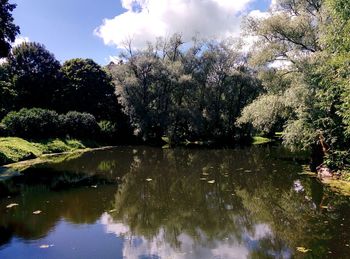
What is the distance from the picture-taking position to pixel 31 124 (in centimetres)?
3591

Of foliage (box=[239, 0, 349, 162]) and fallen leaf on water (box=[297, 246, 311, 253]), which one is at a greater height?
foliage (box=[239, 0, 349, 162])

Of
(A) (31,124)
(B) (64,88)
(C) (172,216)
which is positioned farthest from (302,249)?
(B) (64,88)

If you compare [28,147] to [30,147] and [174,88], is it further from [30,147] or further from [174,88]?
[174,88]

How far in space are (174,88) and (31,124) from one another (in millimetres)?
18918

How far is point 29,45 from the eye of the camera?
53750 mm

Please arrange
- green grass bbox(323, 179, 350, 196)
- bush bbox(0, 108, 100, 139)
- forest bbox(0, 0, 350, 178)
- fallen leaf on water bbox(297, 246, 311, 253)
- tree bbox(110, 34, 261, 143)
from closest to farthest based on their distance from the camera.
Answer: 1. fallen leaf on water bbox(297, 246, 311, 253)
2. green grass bbox(323, 179, 350, 196)
3. forest bbox(0, 0, 350, 178)
4. bush bbox(0, 108, 100, 139)
5. tree bbox(110, 34, 261, 143)

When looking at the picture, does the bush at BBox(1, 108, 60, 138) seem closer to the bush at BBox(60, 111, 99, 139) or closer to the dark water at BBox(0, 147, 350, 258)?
the bush at BBox(60, 111, 99, 139)


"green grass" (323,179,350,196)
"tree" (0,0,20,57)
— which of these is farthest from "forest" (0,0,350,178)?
"green grass" (323,179,350,196)

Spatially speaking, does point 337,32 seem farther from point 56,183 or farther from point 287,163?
point 56,183

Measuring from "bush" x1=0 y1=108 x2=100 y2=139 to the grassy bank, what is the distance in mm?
1696

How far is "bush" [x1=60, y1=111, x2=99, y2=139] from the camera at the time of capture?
40500 mm

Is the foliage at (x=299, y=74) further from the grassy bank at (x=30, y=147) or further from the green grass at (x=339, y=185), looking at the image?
the grassy bank at (x=30, y=147)

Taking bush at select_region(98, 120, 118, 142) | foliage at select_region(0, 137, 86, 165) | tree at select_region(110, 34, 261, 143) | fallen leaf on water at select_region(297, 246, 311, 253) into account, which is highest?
tree at select_region(110, 34, 261, 143)

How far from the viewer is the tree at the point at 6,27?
25047mm
